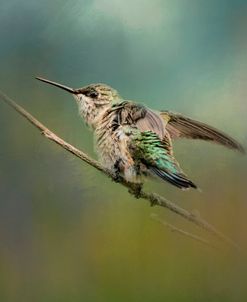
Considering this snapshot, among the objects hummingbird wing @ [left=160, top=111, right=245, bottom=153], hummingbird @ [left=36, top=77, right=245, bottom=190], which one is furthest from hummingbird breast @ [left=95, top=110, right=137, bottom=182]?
hummingbird wing @ [left=160, top=111, right=245, bottom=153]

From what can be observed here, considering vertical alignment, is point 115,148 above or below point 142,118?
below

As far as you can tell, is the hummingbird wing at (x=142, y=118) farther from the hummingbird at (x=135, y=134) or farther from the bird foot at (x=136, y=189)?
the bird foot at (x=136, y=189)

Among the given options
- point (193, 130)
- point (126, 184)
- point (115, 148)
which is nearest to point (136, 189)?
point (126, 184)

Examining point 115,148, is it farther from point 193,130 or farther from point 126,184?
point 193,130

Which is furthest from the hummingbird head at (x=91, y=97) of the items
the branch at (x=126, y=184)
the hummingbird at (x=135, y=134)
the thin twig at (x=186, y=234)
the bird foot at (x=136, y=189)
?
the thin twig at (x=186, y=234)

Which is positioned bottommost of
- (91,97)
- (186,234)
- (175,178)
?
(186,234)

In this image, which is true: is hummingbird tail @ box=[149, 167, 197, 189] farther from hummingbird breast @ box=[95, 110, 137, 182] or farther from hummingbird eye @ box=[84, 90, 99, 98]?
hummingbird eye @ box=[84, 90, 99, 98]
